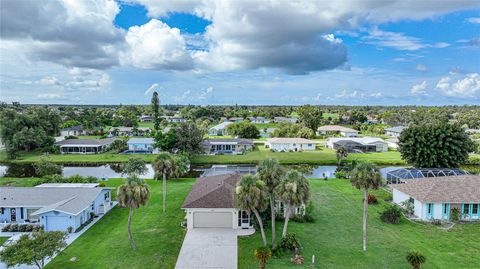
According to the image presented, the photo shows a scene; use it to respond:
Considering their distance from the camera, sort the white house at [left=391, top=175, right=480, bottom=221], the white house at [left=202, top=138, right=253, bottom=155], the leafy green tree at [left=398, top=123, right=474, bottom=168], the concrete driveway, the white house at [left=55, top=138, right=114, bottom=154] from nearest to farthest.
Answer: the concrete driveway < the white house at [left=391, top=175, right=480, bottom=221] < the leafy green tree at [left=398, top=123, right=474, bottom=168] < the white house at [left=55, top=138, right=114, bottom=154] < the white house at [left=202, top=138, right=253, bottom=155]

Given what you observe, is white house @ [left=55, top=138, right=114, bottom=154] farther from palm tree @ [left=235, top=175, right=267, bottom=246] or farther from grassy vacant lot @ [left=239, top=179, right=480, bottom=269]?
palm tree @ [left=235, top=175, right=267, bottom=246]

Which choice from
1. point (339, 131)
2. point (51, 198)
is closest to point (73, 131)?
point (51, 198)

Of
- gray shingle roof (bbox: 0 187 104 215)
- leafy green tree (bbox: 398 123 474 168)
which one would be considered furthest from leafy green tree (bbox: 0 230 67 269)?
leafy green tree (bbox: 398 123 474 168)

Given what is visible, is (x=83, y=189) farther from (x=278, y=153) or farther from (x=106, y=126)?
(x=106, y=126)

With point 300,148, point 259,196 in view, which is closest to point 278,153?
point 300,148

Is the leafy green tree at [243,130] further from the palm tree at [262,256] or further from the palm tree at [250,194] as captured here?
the palm tree at [262,256]

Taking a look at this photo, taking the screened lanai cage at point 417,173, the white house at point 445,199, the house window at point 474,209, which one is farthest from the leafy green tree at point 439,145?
the house window at point 474,209
